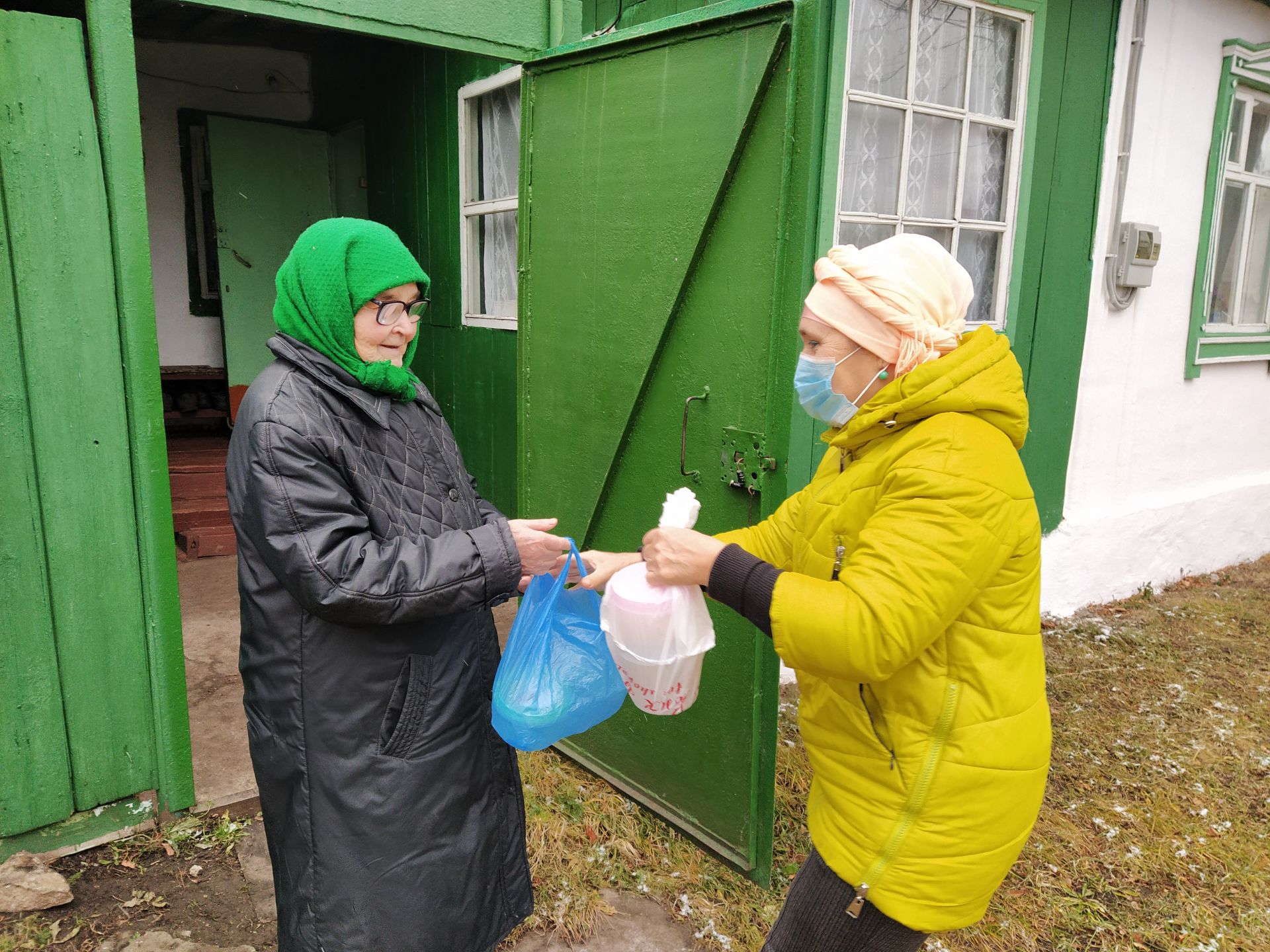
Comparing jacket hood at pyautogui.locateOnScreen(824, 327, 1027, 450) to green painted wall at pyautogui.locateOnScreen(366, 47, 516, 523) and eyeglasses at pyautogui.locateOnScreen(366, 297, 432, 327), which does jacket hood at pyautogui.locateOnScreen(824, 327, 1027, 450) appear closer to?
eyeglasses at pyautogui.locateOnScreen(366, 297, 432, 327)

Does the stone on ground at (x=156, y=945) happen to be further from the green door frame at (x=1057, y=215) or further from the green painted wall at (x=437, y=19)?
the green door frame at (x=1057, y=215)

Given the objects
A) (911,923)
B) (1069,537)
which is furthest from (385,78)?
(911,923)

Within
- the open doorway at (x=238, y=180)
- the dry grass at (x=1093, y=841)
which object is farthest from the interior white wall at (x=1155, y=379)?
the open doorway at (x=238, y=180)

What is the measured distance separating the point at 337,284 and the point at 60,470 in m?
1.45

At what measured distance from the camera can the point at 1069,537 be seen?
5387 mm

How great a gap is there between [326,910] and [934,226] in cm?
393

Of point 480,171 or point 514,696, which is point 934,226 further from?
point 514,696

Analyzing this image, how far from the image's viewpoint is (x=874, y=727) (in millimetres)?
1573

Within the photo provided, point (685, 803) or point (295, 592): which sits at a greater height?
point (295, 592)

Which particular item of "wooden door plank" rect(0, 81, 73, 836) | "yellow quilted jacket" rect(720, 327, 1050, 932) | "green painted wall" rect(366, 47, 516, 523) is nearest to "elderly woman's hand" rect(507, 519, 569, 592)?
"yellow quilted jacket" rect(720, 327, 1050, 932)

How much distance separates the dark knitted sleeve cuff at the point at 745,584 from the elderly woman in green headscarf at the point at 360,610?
0.40 metres

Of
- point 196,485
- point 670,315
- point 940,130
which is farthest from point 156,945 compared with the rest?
point 940,130

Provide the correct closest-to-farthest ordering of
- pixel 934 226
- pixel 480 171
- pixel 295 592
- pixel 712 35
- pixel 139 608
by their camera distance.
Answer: pixel 295 592
pixel 712 35
pixel 139 608
pixel 934 226
pixel 480 171

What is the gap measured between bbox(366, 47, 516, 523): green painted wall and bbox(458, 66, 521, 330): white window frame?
6cm
